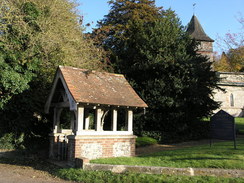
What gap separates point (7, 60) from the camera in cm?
1252

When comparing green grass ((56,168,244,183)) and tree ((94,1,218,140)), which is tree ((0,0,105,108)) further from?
green grass ((56,168,244,183))

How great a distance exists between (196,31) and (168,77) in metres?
30.1

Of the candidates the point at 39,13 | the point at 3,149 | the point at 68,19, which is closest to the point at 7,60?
the point at 39,13

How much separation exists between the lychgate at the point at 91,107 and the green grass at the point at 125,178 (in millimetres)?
1415

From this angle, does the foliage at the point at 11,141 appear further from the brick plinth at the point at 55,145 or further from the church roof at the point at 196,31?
the church roof at the point at 196,31

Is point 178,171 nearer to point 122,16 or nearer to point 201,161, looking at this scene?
point 201,161

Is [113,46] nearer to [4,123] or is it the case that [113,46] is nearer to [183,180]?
[4,123]

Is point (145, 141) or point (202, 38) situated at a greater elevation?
point (202, 38)

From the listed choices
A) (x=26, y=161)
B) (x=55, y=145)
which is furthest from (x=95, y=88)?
(x=26, y=161)

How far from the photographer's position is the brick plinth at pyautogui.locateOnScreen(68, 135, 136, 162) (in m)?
9.40

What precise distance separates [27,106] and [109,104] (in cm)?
577

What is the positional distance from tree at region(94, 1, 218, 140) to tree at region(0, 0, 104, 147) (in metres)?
5.19

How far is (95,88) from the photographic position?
10586 mm

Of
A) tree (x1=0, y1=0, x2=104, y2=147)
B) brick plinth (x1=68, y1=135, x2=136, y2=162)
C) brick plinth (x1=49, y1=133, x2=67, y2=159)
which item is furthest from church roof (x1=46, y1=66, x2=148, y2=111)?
Result: tree (x1=0, y1=0, x2=104, y2=147)
